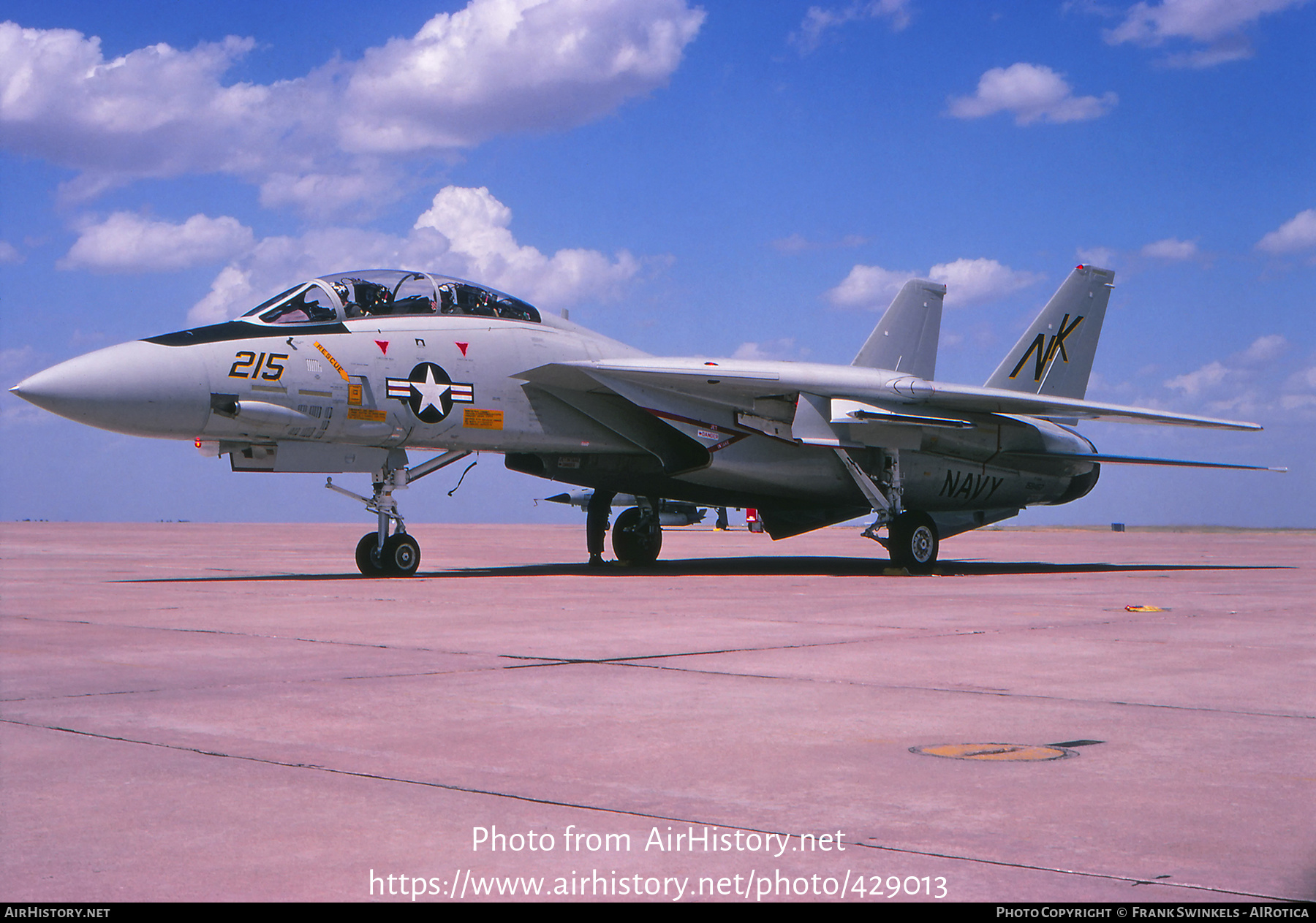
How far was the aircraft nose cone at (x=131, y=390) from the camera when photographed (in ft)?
36.1

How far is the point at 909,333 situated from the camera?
19.8 m

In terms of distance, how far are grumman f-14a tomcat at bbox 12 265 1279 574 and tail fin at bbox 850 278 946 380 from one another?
3 centimetres

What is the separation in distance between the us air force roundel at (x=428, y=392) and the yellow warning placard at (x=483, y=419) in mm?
176

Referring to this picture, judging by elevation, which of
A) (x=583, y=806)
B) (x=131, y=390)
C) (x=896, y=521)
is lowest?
(x=583, y=806)

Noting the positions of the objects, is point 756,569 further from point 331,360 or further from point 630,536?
point 331,360

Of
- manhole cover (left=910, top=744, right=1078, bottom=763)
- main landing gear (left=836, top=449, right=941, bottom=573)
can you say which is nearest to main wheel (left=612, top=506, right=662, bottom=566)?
main landing gear (left=836, top=449, right=941, bottom=573)

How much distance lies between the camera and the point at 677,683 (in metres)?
5.64

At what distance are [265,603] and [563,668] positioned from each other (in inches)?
186

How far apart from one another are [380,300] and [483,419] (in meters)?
1.82

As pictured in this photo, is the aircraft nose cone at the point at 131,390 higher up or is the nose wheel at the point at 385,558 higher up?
the aircraft nose cone at the point at 131,390

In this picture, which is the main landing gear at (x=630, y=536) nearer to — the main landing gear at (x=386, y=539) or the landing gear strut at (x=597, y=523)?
the landing gear strut at (x=597, y=523)

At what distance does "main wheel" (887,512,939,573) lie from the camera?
16.2m

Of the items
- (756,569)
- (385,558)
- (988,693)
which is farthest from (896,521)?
(988,693)

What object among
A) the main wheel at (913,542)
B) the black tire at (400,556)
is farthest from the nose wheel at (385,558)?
the main wheel at (913,542)
